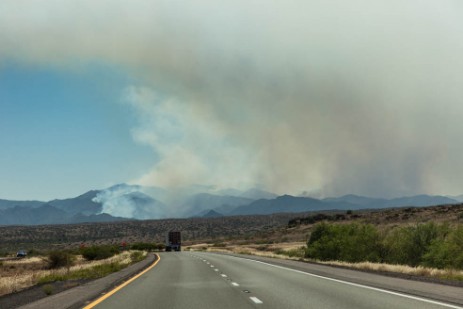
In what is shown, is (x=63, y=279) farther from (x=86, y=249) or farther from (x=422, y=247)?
(x=86, y=249)

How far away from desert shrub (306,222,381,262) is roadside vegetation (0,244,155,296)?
14498 millimetres

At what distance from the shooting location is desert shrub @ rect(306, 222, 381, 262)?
37.0 metres

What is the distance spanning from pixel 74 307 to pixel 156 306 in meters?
1.81

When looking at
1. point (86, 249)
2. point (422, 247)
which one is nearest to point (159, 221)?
point (86, 249)

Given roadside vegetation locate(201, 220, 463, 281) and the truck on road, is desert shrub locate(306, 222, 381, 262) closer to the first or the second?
roadside vegetation locate(201, 220, 463, 281)

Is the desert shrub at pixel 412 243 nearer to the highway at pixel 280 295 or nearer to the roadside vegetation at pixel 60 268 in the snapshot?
the highway at pixel 280 295

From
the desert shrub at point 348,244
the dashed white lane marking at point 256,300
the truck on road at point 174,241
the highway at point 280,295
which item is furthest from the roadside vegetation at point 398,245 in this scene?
the truck on road at point 174,241

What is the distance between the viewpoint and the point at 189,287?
1725cm

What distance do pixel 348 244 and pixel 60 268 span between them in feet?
72.7

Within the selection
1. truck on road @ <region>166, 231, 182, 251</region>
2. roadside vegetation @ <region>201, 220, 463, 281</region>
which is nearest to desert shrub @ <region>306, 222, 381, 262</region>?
roadside vegetation @ <region>201, 220, 463, 281</region>

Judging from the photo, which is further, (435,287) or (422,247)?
(422,247)

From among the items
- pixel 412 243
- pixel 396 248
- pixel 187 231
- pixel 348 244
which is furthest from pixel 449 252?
pixel 187 231

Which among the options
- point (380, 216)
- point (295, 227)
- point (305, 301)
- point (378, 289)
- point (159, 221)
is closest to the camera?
point (305, 301)

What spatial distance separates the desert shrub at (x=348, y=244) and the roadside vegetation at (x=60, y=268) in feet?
47.6
